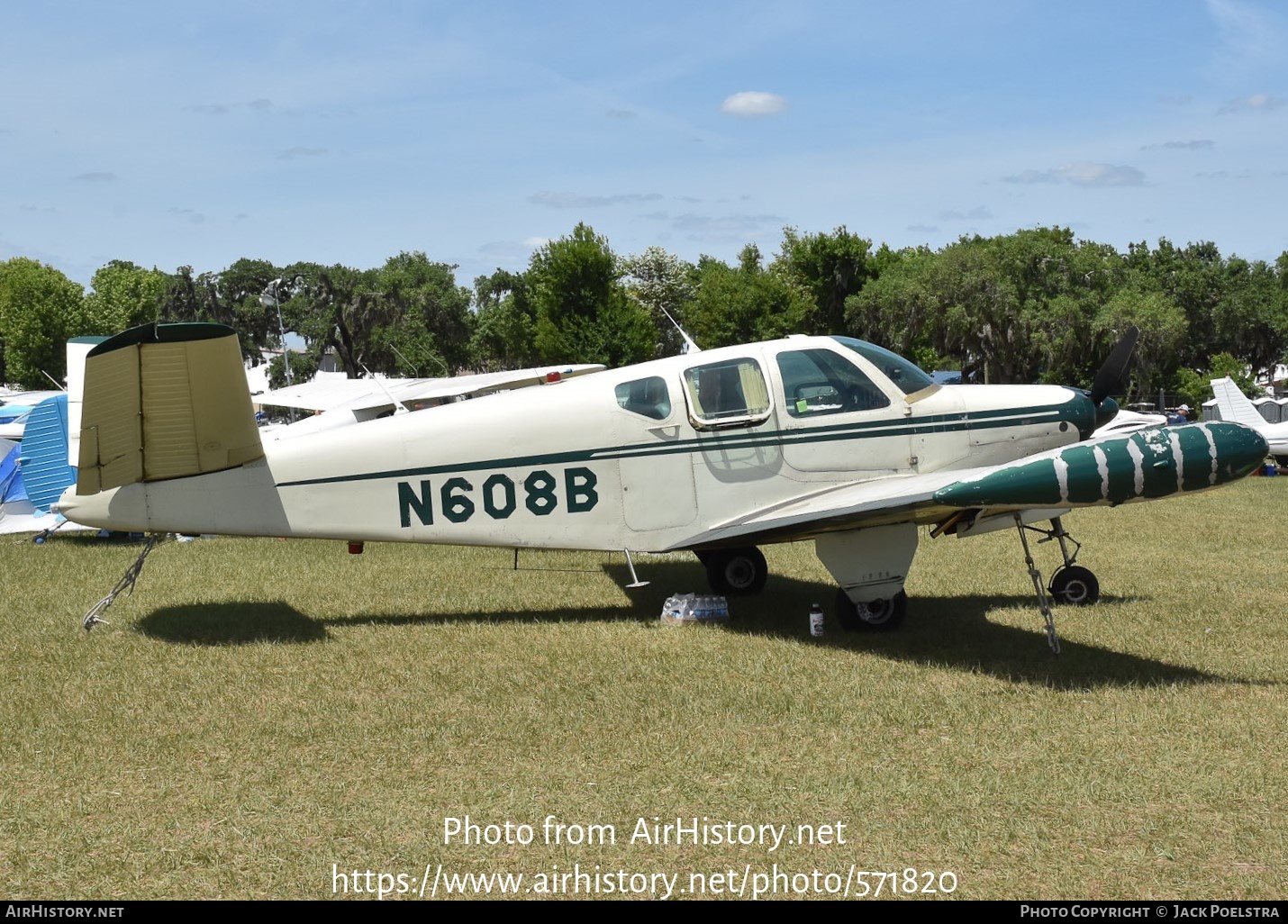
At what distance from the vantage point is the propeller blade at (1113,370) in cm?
955

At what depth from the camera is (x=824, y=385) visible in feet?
29.2

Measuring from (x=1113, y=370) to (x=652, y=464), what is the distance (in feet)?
14.1

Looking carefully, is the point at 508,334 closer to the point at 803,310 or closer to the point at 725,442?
the point at 803,310

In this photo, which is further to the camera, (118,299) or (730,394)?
(118,299)

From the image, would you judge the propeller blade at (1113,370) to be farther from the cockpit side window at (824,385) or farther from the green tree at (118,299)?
the green tree at (118,299)

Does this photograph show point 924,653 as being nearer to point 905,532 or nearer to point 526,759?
point 905,532

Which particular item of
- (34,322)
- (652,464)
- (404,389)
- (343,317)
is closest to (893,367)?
(652,464)

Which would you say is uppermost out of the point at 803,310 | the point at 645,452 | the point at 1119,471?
the point at 803,310

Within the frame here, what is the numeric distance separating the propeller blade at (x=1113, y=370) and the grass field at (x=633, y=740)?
1.90 meters

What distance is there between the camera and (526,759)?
19.5 ft

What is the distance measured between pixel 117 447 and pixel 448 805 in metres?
4.32

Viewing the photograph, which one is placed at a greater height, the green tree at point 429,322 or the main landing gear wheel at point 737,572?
the green tree at point 429,322

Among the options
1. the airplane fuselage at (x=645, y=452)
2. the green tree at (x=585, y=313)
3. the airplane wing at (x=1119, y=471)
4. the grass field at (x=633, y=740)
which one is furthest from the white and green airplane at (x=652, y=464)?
the green tree at (x=585, y=313)

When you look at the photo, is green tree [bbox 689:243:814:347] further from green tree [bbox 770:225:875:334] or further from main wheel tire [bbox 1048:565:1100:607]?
main wheel tire [bbox 1048:565:1100:607]
